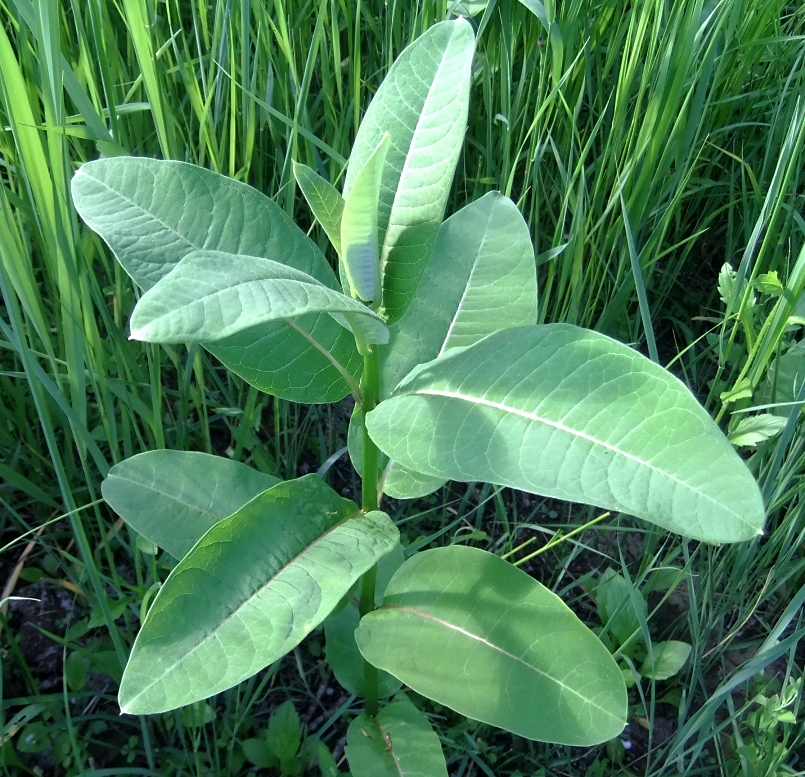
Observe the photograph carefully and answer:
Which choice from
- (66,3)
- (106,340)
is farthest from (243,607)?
(66,3)

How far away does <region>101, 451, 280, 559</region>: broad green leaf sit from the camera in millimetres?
880

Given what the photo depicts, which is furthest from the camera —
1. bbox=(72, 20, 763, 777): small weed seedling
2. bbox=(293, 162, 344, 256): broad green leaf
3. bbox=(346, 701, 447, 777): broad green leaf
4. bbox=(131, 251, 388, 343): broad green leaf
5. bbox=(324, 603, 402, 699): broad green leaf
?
bbox=(324, 603, 402, 699): broad green leaf

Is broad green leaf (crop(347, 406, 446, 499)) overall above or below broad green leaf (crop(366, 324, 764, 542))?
below

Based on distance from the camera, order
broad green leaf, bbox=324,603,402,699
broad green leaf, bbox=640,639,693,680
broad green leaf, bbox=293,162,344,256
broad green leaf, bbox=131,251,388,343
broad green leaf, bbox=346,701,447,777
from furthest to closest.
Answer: broad green leaf, bbox=640,639,693,680 → broad green leaf, bbox=324,603,402,699 → broad green leaf, bbox=346,701,447,777 → broad green leaf, bbox=293,162,344,256 → broad green leaf, bbox=131,251,388,343

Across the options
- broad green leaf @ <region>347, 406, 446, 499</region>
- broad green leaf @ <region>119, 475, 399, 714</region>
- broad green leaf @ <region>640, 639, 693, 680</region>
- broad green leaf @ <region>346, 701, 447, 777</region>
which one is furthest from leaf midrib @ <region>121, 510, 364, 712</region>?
broad green leaf @ <region>640, 639, 693, 680</region>

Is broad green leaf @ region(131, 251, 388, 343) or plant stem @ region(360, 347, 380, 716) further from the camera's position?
plant stem @ region(360, 347, 380, 716)

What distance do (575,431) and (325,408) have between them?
36.0 inches

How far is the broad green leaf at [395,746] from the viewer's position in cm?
93

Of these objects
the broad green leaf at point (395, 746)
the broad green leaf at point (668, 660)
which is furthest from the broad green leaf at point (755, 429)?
the broad green leaf at point (395, 746)

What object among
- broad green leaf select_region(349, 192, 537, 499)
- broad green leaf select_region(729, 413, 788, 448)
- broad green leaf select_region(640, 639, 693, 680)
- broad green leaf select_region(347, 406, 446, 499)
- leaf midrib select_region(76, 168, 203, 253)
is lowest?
broad green leaf select_region(640, 639, 693, 680)

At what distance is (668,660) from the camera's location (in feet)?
3.89

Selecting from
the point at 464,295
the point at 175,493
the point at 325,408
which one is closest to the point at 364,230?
the point at 464,295

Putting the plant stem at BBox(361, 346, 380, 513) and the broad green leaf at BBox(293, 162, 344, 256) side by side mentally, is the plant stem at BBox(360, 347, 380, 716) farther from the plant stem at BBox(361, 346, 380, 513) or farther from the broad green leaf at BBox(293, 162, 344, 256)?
the broad green leaf at BBox(293, 162, 344, 256)

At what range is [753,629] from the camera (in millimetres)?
1275
